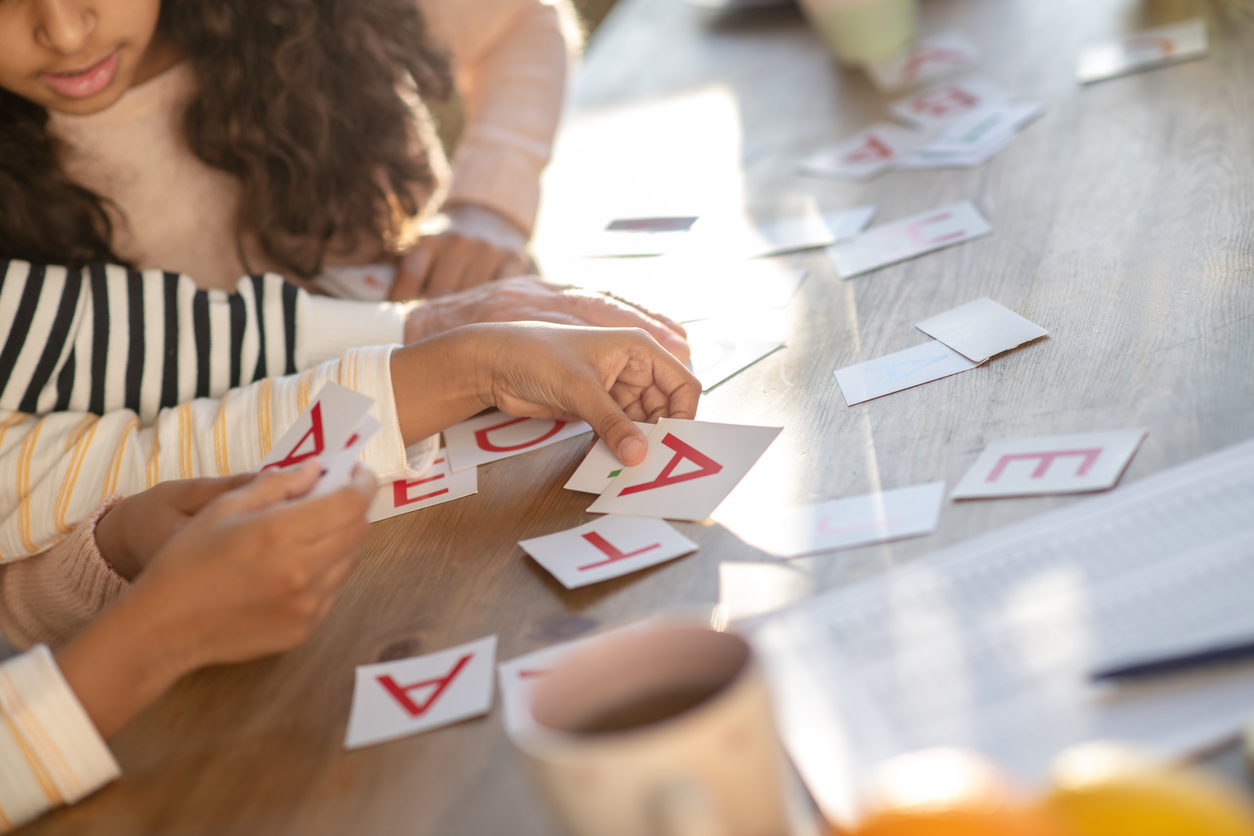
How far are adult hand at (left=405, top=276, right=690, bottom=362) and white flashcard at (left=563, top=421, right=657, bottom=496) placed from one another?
0.41ft

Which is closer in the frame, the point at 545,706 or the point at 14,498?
the point at 545,706

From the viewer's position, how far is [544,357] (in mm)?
733

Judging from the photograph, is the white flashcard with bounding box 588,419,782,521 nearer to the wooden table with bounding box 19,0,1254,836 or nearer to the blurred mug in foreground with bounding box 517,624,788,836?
the wooden table with bounding box 19,0,1254,836

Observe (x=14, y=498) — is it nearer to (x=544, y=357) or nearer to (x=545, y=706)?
(x=544, y=357)

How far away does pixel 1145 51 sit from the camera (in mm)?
1176

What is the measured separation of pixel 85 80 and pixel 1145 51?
1134 millimetres

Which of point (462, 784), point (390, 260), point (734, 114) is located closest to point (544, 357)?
point (462, 784)

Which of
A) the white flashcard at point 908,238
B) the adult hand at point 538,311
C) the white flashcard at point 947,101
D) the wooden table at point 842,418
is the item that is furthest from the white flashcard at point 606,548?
the white flashcard at point 947,101

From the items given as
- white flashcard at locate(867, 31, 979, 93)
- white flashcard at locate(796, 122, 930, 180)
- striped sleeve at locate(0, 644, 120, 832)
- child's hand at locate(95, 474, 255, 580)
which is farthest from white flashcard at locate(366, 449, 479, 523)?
white flashcard at locate(867, 31, 979, 93)

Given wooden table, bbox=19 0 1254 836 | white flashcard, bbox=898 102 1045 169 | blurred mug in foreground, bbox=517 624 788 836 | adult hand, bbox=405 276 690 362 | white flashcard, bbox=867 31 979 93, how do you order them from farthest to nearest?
white flashcard, bbox=867 31 979 93 < white flashcard, bbox=898 102 1045 169 < adult hand, bbox=405 276 690 362 < wooden table, bbox=19 0 1254 836 < blurred mug in foreground, bbox=517 624 788 836

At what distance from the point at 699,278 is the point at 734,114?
1.52 ft

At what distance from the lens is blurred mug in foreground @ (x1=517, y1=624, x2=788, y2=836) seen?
12.3 inches

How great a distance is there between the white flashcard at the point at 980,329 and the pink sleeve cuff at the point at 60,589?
0.61 meters

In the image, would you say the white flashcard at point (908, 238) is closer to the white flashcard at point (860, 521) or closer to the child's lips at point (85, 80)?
the white flashcard at point (860, 521)
